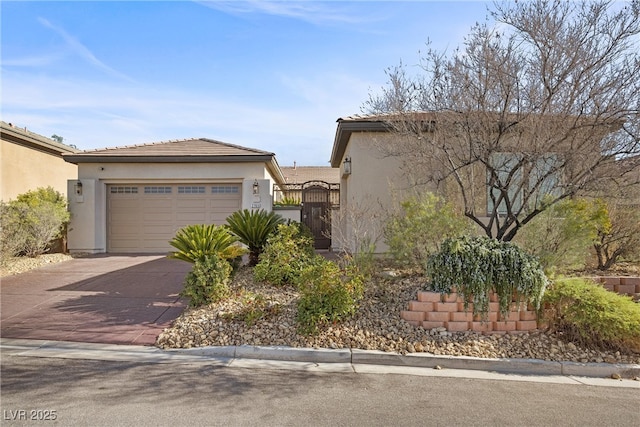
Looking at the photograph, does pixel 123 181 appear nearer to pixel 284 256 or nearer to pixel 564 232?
pixel 284 256

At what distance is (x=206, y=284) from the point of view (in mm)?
6445

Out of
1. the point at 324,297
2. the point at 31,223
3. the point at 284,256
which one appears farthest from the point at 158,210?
the point at 324,297

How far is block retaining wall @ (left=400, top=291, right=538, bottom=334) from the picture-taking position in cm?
550

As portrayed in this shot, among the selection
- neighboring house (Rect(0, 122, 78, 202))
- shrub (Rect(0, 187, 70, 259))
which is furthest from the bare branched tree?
neighboring house (Rect(0, 122, 78, 202))

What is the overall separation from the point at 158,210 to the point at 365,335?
10414 mm

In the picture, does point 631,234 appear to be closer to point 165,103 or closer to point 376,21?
point 376,21

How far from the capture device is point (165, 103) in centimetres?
1138

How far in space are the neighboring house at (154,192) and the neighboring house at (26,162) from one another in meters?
1.80

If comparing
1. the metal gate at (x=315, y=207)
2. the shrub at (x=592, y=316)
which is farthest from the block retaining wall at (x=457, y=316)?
the metal gate at (x=315, y=207)

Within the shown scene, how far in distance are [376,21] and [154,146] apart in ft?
32.2

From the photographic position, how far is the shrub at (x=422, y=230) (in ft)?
22.5

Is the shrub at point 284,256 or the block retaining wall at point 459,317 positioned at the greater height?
the shrub at point 284,256

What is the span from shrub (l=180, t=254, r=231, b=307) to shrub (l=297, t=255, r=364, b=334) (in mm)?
1485

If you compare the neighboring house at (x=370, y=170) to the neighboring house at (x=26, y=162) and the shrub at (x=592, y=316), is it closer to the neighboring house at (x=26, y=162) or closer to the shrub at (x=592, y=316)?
the shrub at (x=592, y=316)
